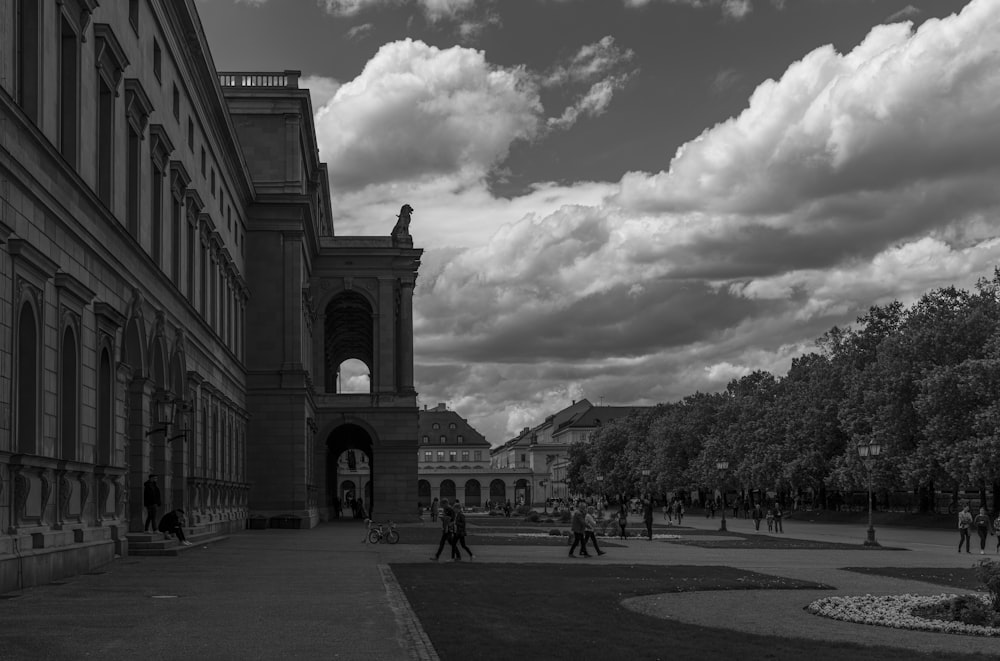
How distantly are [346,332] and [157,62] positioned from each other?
254ft

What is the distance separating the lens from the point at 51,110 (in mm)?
27406

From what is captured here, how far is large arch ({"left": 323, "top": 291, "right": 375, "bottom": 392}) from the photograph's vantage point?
325ft

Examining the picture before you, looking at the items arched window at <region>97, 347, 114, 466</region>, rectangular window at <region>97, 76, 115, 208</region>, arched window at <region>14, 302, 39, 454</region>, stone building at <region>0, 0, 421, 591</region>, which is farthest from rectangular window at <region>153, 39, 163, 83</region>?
arched window at <region>14, 302, 39, 454</region>

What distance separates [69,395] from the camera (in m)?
28.6

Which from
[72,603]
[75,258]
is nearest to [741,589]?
[72,603]

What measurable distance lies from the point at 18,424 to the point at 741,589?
1463 cm

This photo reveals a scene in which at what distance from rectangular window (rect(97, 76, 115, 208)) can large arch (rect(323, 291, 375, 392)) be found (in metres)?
60.1

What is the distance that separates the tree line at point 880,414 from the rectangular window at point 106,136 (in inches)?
1875

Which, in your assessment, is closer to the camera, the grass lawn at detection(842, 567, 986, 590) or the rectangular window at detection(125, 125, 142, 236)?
the grass lawn at detection(842, 567, 986, 590)

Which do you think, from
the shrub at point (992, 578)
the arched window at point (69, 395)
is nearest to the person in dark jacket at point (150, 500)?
the arched window at point (69, 395)

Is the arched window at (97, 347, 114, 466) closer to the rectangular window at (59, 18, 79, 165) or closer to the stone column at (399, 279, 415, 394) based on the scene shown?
the rectangular window at (59, 18, 79, 165)

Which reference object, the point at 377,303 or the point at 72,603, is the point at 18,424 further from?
the point at 377,303

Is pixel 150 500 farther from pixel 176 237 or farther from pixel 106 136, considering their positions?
pixel 176 237

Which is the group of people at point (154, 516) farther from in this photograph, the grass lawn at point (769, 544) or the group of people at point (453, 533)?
the grass lawn at point (769, 544)
